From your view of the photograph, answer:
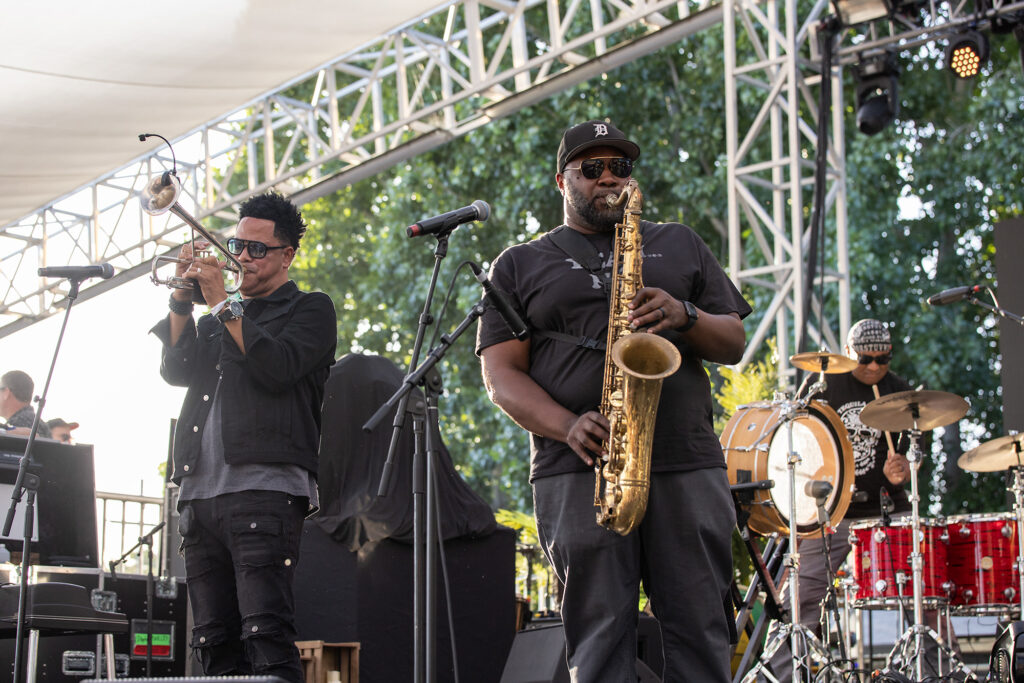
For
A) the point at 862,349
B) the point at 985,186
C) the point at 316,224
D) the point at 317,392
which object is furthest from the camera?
the point at 316,224

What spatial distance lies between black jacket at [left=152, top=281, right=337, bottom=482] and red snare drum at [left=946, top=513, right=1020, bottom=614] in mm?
4345

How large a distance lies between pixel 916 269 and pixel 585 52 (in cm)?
492

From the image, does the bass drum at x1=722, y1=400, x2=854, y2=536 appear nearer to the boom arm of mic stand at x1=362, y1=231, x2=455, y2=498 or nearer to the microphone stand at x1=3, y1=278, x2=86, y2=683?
the boom arm of mic stand at x1=362, y1=231, x2=455, y2=498

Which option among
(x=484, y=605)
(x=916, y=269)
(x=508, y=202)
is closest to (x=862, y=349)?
(x=484, y=605)

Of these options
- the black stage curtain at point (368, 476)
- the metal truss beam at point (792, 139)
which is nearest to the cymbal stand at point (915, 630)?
the black stage curtain at point (368, 476)

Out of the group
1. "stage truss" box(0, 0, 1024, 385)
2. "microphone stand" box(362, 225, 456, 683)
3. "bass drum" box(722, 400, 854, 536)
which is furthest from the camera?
"stage truss" box(0, 0, 1024, 385)

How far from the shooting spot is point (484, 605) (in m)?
5.92

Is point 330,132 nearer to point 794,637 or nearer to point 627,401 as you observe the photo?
point 794,637

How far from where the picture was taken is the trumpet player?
3.99 meters

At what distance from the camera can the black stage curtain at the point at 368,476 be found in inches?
223

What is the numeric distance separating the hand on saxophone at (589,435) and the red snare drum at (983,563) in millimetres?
4526

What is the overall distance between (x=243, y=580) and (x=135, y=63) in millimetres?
5775

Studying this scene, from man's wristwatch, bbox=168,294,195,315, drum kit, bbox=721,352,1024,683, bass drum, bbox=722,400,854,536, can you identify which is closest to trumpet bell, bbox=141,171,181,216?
man's wristwatch, bbox=168,294,195,315

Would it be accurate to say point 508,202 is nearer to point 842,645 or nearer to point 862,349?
point 862,349
